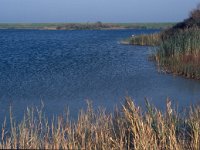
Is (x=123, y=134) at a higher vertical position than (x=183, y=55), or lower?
higher

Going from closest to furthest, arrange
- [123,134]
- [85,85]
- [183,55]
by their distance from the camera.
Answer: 1. [123,134]
2. [85,85]
3. [183,55]

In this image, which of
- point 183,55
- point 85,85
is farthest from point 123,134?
point 183,55

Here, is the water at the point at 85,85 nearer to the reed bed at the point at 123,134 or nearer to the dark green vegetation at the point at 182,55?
the dark green vegetation at the point at 182,55

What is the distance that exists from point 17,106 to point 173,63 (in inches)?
278

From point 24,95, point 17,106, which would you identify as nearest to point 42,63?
point 24,95

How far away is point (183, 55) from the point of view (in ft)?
52.5

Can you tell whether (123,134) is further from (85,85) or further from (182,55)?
(182,55)

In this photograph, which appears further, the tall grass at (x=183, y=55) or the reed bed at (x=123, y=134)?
the tall grass at (x=183, y=55)

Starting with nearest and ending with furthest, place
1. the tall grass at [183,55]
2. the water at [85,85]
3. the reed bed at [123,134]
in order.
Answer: the reed bed at [123,134] → the water at [85,85] → the tall grass at [183,55]

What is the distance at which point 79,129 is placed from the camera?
5.53 m

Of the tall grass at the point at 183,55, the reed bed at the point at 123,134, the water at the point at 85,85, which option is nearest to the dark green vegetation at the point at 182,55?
the tall grass at the point at 183,55

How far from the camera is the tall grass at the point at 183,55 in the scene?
1504 centimetres

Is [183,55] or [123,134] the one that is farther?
[183,55]

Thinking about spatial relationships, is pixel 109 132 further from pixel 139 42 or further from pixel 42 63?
pixel 139 42
